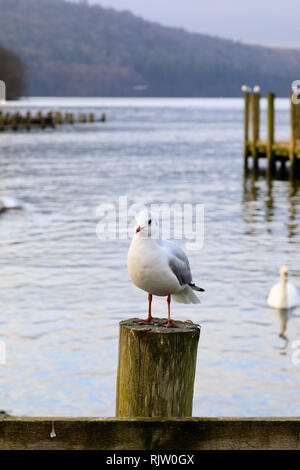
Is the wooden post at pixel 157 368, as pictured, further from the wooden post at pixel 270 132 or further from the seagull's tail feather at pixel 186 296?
the wooden post at pixel 270 132

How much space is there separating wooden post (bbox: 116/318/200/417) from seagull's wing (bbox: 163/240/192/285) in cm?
50

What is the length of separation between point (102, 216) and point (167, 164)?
808 inches

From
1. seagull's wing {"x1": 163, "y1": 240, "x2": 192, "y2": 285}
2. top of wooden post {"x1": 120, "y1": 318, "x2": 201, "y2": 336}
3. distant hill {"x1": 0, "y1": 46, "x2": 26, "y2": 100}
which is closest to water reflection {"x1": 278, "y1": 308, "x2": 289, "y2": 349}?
seagull's wing {"x1": 163, "y1": 240, "x2": 192, "y2": 285}

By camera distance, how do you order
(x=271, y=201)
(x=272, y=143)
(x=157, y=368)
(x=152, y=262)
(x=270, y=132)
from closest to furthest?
(x=157, y=368) → (x=152, y=262) → (x=271, y=201) → (x=270, y=132) → (x=272, y=143)

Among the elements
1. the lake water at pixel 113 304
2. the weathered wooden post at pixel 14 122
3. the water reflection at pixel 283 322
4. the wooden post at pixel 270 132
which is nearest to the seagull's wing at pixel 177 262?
the lake water at pixel 113 304

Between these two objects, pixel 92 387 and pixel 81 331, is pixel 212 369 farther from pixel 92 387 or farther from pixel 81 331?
pixel 81 331

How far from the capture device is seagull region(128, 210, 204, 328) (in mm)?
3996

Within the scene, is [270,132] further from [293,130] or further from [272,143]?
[293,130]

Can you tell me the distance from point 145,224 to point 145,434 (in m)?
1.13

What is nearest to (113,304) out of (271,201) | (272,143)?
(271,201)

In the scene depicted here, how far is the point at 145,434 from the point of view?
10.7 ft

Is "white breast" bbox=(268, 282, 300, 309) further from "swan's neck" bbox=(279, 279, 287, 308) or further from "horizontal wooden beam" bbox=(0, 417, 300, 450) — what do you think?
"horizontal wooden beam" bbox=(0, 417, 300, 450)

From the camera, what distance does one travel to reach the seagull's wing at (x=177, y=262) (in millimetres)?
4277

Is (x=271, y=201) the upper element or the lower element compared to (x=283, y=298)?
upper
